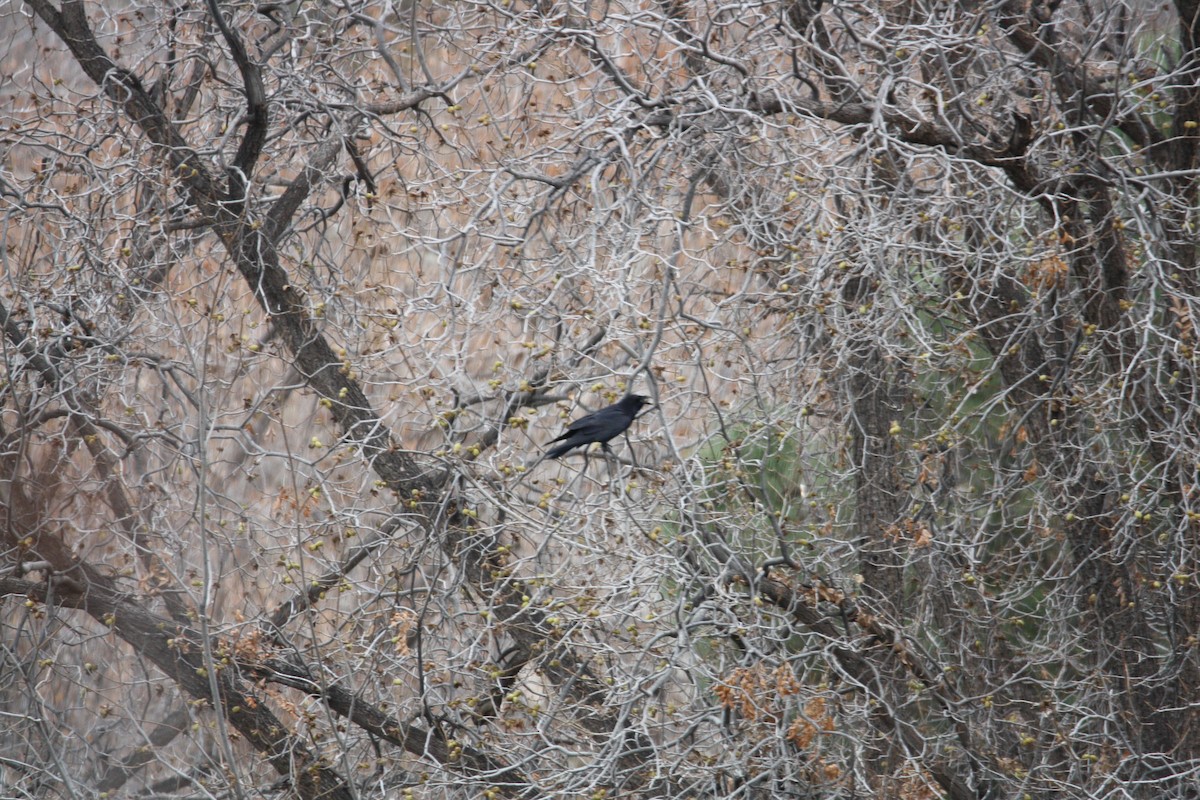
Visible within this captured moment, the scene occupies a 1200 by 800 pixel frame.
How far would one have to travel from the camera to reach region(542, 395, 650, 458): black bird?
5.13 m

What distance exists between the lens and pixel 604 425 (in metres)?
5.16

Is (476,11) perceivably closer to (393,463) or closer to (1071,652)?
(393,463)

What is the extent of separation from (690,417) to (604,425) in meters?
1.03

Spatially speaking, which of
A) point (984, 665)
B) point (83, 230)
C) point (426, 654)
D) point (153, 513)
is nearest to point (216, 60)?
point (83, 230)

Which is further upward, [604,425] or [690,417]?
[604,425]

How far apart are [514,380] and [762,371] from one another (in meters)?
1.16

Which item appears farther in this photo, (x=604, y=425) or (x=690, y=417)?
(x=690, y=417)

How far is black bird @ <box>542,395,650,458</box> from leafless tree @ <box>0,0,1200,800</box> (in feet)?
0.41

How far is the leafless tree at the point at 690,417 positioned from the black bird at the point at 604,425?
0.41 feet

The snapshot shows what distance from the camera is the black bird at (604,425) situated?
513 cm

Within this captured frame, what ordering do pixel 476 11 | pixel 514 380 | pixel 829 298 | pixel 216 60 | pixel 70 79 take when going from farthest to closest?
pixel 70 79 → pixel 216 60 → pixel 476 11 → pixel 514 380 → pixel 829 298

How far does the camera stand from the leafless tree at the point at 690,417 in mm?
5309

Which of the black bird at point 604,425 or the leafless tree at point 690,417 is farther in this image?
the leafless tree at point 690,417

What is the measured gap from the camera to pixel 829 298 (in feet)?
18.1
